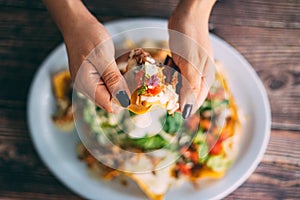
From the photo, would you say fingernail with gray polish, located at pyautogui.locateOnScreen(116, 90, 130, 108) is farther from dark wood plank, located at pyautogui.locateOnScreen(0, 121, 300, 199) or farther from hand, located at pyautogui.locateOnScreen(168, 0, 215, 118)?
dark wood plank, located at pyautogui.locateOnScreen(0, 121, 300, 199)

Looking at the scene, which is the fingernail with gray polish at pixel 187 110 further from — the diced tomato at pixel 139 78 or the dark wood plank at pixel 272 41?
the dark wood plank at pixel 272 41

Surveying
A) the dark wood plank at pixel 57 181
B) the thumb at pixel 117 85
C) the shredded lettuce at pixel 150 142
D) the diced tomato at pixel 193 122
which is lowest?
the dark wood plank at pixel 57 181

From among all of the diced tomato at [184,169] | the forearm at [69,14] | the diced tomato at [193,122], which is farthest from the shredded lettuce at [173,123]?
the forearm at [69,14]

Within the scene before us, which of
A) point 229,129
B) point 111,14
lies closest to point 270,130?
point 229,129

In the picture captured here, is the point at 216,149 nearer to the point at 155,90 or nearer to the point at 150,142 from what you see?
the point at 150,142

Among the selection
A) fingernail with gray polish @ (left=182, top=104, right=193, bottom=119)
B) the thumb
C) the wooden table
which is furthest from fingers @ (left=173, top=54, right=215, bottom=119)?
the wooden table

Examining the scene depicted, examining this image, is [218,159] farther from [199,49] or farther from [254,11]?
[254,11]
